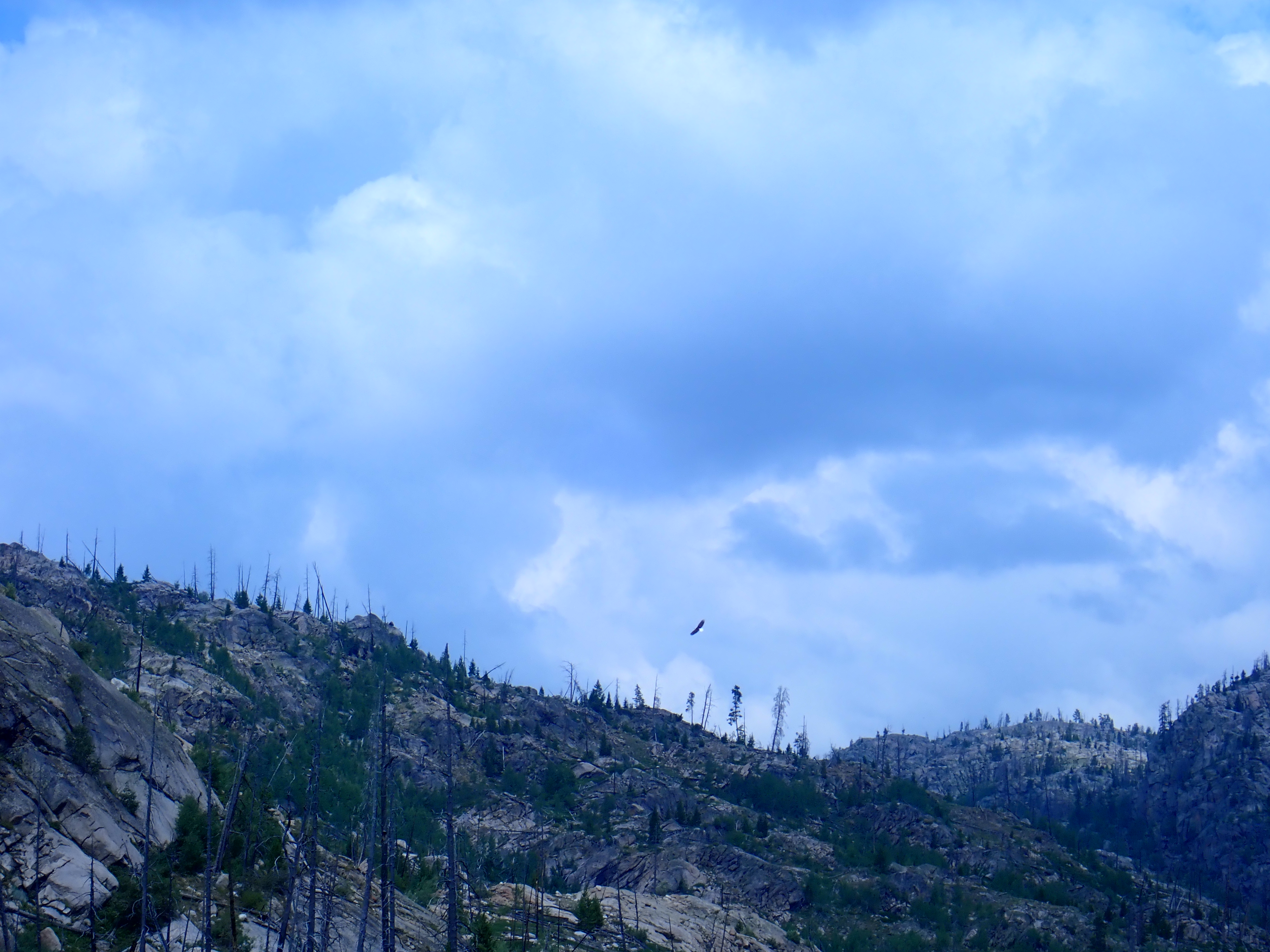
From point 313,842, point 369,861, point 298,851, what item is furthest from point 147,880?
point 369,861

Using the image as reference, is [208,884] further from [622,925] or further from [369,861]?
[622,925]

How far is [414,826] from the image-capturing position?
12744 cm

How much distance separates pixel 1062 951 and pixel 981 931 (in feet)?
29.4

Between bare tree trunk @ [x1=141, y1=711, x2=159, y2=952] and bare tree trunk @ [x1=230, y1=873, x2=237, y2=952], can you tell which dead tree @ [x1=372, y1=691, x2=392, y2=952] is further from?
bare tree trunk @ [x1=141, y1=711, x2=159, y2=952]

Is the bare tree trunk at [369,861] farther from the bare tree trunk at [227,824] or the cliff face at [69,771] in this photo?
the cliff face at [69,771]

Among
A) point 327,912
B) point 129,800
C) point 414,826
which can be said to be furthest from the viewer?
point 414,826

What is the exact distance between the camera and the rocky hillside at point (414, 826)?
172ft

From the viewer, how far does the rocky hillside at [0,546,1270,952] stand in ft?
172

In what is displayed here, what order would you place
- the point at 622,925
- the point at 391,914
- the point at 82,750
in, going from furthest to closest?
the point at 622,925, the point at 82,750, the point at 391,914

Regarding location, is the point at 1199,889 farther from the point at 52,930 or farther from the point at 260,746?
the point at 52,930

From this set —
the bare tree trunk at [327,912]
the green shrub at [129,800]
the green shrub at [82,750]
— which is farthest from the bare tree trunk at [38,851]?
the bare tree trunk at [327,912]

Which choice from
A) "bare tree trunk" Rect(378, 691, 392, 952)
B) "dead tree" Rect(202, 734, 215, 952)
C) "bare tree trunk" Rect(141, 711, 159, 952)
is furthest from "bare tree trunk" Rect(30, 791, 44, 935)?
"bare tree trunk" Rect(378, 691, 392, 952)

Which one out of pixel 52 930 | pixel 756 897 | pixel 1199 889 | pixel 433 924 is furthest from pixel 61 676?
pixel 1199 889

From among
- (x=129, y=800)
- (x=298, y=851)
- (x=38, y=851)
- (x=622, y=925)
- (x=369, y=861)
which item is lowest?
(x=622, y=925)
